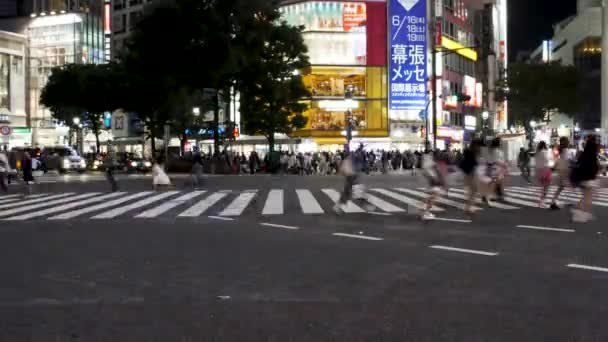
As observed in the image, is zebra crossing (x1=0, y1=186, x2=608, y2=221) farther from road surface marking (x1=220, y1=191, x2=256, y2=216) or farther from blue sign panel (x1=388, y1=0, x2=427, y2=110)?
blue sign panel (x1=388, y1=0, x2=427, y2=110)

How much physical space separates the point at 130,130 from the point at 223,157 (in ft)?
111

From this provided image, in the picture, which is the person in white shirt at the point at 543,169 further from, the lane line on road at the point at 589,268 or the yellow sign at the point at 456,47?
the yellow sign at the point at 456,47

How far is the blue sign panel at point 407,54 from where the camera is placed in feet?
197

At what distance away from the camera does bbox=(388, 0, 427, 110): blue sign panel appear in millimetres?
60094

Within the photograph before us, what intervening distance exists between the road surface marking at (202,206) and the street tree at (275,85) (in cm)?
2361

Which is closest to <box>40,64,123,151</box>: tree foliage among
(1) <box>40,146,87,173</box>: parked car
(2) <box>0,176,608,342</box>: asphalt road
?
(1) <box>40,146,87,173</box>: parked car

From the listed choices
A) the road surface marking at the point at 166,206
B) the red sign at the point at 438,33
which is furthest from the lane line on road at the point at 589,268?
the red sign at the point at 438,33

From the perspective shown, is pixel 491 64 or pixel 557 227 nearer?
pixel 557 227

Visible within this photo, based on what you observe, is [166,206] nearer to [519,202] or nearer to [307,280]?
[519,202]

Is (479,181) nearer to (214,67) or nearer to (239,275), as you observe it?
(239,275)

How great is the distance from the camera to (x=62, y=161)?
4866 centimetres

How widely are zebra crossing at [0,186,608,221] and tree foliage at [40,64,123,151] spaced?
123ft

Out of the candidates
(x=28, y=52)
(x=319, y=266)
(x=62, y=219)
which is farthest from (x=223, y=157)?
(x=28, y=52)

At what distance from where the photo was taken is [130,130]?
75.6 m
